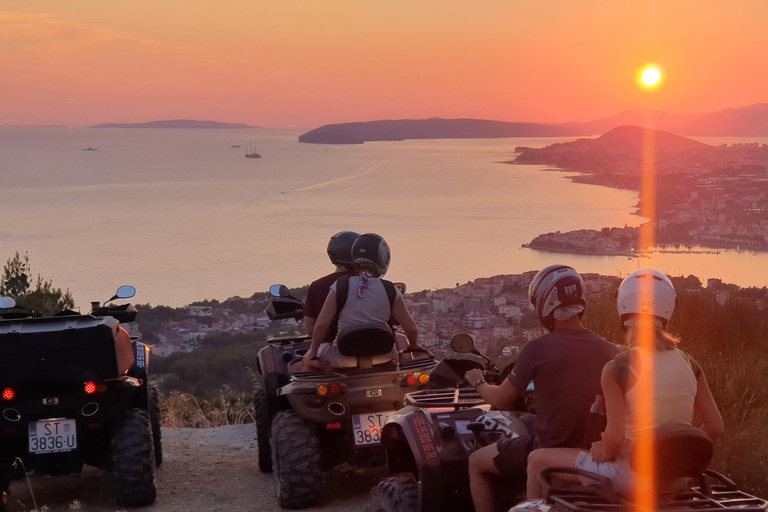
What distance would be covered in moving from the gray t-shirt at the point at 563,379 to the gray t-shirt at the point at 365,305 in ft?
8.54

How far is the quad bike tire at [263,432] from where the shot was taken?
25.7 ft

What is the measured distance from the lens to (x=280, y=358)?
7.55m

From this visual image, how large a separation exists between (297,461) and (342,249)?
5.37 ft

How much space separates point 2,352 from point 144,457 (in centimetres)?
122

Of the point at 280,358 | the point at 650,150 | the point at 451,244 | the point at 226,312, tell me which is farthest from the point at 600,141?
the point at 280,358

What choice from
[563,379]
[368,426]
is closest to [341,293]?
[368,426]

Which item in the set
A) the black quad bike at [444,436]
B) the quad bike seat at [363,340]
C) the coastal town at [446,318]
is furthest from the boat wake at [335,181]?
the black quad bike at [444,436]

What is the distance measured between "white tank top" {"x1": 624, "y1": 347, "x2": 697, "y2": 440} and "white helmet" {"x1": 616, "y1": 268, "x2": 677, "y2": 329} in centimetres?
17

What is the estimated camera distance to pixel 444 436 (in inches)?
182

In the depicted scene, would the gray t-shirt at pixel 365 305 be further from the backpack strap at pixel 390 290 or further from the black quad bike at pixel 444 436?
the black quad bike at pixel 444 436

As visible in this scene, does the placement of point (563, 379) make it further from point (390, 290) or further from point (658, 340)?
point (390, 290)

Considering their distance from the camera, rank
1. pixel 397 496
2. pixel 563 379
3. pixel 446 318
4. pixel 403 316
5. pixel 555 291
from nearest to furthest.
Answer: pixel 563 379 → pixel 555 291 → pixel 397 496 → pixel 403 316 → pixel 446 318

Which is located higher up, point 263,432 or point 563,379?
point 563,379

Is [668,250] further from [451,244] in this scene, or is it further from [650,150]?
[650,150]
